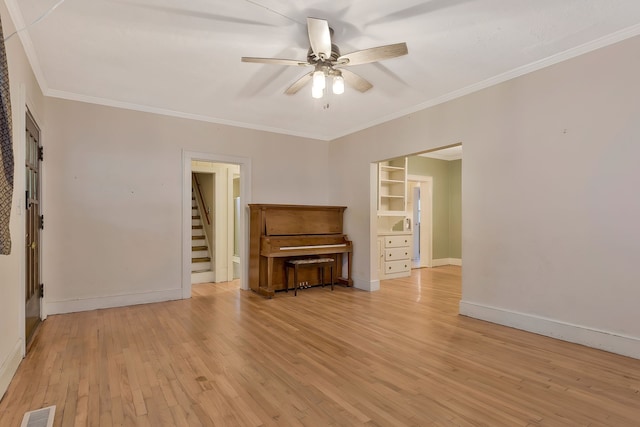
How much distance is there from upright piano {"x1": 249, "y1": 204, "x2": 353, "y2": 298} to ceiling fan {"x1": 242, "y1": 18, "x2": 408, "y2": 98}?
93.4 inches

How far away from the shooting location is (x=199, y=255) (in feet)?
21.1

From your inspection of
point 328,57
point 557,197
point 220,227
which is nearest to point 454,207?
point 557,197

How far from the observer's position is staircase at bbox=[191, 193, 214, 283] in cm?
583

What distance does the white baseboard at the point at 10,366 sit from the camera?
2.04 metres

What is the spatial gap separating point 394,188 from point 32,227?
550 centimetres

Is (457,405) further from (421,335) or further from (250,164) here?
(250,164)

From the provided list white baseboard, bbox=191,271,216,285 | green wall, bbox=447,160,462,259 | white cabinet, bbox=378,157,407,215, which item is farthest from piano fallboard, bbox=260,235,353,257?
green wall, bbox=447,160,462,259

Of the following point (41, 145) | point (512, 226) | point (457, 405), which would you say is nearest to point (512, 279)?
point (512, 226)

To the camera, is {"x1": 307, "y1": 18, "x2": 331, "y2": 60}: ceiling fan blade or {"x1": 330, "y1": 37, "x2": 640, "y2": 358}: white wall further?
{"x1": 330, "y1": 37, "x2": 640, "y2": 358}: white wall

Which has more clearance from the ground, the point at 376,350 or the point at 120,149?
the point at 120,149

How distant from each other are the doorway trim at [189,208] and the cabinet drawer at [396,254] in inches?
101

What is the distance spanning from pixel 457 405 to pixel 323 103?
3504 mm

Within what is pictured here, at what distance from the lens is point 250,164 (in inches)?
202

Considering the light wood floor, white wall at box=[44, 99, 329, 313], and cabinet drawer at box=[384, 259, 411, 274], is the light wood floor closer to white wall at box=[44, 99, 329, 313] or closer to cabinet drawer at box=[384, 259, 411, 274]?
white wall at box=[44, 99, 329, 313]
